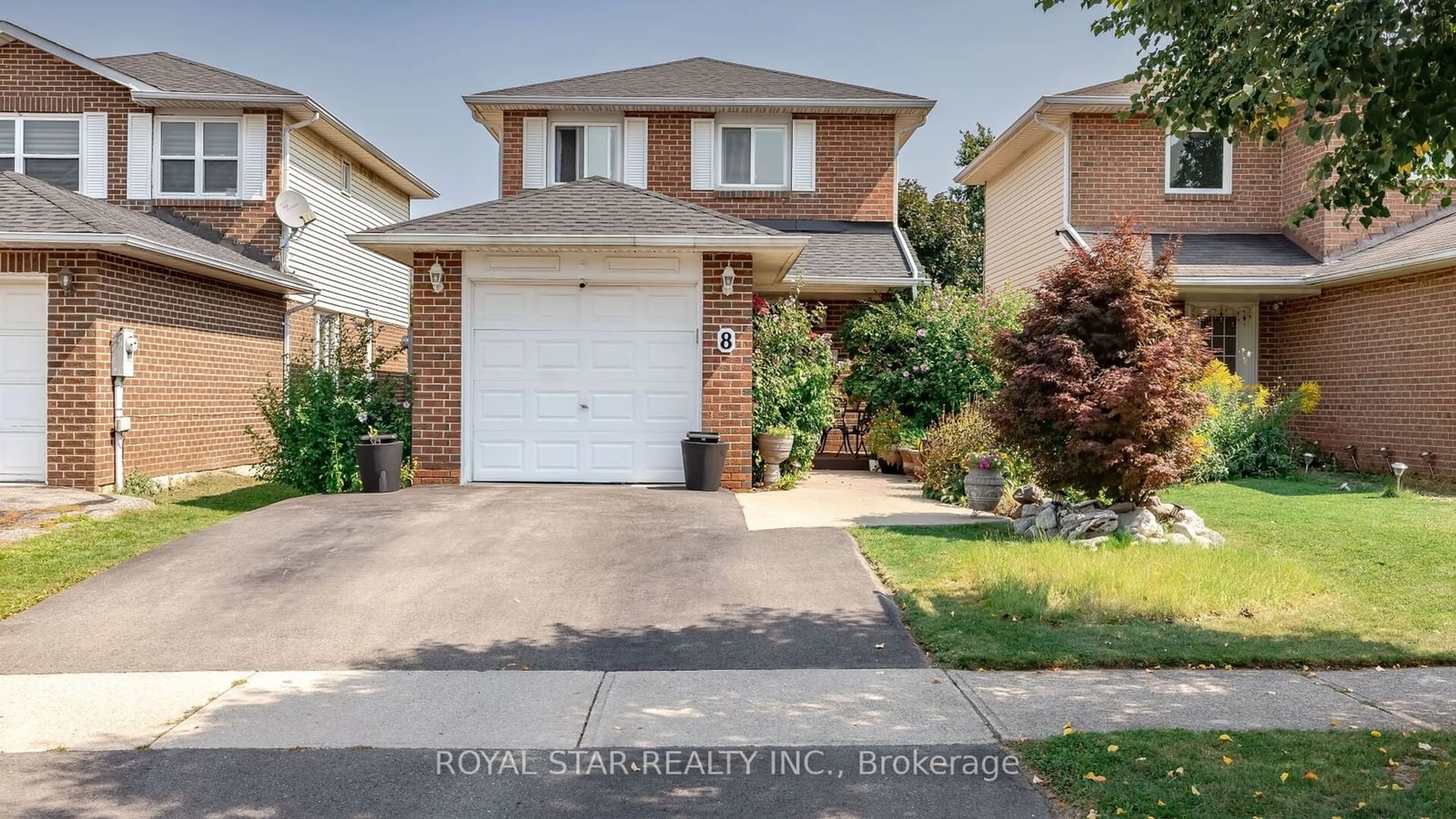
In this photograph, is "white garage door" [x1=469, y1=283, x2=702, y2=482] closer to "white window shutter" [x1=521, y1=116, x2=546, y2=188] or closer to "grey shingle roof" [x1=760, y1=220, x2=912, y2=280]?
"grey shingle roof" [x1=760, y1=220, x2=912, y2=280]

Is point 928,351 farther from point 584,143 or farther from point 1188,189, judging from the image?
point 584,143

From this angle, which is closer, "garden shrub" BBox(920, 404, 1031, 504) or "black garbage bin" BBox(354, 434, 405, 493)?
"black garbage bin" BBox(354, 434, 405, 493)

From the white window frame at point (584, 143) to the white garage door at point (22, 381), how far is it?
8895mm

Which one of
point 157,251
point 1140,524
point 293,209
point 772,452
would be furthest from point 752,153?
point 1140,524

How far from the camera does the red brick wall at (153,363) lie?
493 inches

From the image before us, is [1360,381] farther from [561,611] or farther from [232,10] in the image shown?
[232,10]

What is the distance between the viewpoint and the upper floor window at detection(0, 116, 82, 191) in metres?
17.2

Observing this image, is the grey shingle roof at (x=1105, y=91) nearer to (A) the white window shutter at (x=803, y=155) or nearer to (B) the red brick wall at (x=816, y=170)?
(B) the red brick wall at (x=816, y=170)

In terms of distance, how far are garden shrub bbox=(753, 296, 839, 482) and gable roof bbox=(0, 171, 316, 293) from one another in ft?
25.2

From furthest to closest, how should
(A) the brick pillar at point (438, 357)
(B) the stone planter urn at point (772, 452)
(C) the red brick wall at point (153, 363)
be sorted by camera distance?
(C) the red brick wall at point (153, 363)
(B) the stone planter urn at point (772, 452)
(A) the brick pillar at point (438, 357)

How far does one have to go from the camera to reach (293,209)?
16.7 metres

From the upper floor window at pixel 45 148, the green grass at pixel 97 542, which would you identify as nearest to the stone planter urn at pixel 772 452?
the green grass at pixel 97 542

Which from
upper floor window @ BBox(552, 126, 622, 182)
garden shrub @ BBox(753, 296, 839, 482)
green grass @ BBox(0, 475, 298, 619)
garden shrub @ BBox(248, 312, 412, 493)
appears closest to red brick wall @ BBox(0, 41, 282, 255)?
upper floor window @ BBox(552, 126, 622, 182)

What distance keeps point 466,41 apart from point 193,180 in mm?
5803
